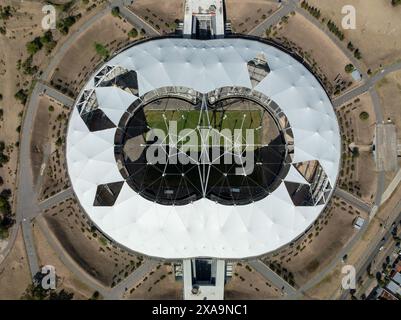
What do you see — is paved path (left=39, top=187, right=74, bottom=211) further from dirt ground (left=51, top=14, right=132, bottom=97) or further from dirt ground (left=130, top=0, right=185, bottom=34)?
dirt ground (left=130, top=0, right=185, bottom=34)

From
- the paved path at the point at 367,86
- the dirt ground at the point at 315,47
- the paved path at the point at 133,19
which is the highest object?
the paved path at the point at 133,19

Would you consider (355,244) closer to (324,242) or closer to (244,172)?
(324,242)

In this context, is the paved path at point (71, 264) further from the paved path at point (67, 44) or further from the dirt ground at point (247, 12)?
the dirt ground at point (247, 12)

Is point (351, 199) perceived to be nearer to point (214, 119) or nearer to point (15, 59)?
point (214, 119)

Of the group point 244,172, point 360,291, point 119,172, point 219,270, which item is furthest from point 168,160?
point 360,291

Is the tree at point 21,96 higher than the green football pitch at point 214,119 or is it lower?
higher

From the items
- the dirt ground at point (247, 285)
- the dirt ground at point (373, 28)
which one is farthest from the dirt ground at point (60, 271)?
the dirt ground at point (373, 28)

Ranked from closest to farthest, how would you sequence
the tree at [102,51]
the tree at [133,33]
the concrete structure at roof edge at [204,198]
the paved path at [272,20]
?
the concrete structure at roof edge at [204,198], the tree at [102,51], the tree at [133,33], the paved path at [272,20]

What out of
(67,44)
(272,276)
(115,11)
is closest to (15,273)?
(67,44)
